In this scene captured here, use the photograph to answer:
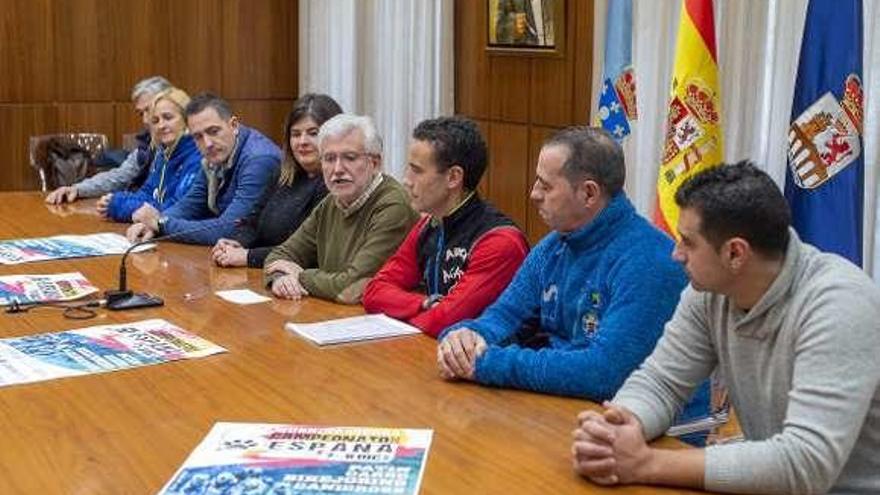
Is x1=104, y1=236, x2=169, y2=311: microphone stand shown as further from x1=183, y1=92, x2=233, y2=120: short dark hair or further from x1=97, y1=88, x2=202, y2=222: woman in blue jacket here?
x1=97, y1=88, x2=202, y2=222: woman in blue jacket

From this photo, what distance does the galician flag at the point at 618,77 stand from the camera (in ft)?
14.6

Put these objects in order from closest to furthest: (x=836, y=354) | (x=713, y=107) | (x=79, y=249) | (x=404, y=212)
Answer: (x=836, y=354) < (x=404, y=212) < (x=713, y=107) < (x=79, y=249)

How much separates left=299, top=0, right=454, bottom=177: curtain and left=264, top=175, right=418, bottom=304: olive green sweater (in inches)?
112

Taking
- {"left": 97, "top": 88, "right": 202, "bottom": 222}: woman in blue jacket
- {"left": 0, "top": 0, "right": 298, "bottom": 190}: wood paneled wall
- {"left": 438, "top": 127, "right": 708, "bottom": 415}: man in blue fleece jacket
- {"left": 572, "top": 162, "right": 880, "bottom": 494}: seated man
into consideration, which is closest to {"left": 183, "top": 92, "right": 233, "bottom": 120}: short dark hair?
{"left": 97, "top": 88, "right": 202, "bottom": 222}: woman in blue jacket

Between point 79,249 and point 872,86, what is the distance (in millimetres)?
2840

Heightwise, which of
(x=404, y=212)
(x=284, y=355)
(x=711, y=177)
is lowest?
(x=284, y=355)

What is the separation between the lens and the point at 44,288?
10.9 ft

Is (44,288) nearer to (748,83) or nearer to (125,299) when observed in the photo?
(125,299)

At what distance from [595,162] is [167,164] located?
119 inches

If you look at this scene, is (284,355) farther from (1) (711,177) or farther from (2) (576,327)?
(1) (711,177)

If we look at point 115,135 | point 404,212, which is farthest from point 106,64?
point 404,212

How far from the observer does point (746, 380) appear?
1.96 m

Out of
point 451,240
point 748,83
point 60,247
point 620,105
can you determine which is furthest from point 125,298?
point 748,83

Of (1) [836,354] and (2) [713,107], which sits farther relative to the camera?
(2) [713,107]
